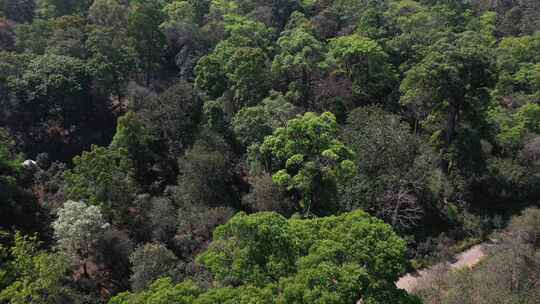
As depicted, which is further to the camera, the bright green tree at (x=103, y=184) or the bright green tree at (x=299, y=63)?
the bright green tree at (x=299, y=63)

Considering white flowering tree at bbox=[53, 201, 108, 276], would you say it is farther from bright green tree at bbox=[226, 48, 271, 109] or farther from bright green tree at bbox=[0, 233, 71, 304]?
bright green tree at bbox=[226, 48, 271, 109]

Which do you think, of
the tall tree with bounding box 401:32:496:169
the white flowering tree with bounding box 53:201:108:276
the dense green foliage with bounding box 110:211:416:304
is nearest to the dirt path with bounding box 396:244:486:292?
the tall tree with bounding box 401:32:496:169

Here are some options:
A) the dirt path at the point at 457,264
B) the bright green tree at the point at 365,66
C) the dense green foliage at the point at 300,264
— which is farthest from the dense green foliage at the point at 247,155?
the dirt path at the point at 457,264

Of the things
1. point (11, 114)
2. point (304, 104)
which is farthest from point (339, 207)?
point (11, 114)

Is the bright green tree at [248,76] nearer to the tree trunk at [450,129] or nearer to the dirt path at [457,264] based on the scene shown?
the tree trunk at [450,129]

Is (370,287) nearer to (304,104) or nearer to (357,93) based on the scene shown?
(304,104)

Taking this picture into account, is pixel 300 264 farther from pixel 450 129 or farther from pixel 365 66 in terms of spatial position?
pixel 365 66

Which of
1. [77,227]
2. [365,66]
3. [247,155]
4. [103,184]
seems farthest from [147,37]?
[77,227]
